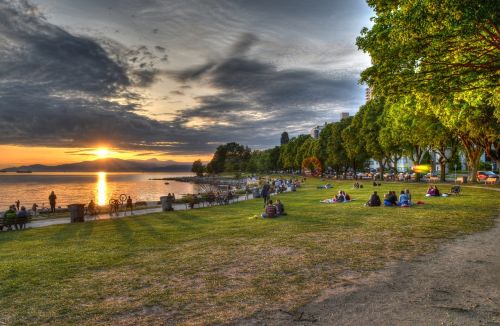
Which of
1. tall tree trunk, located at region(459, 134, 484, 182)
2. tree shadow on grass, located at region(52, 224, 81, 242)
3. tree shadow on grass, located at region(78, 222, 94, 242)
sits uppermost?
tall tree trunk, located at region(459, 134, 484, 182)

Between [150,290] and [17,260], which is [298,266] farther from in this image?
[17,260]

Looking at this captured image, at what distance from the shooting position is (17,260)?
12.5 m

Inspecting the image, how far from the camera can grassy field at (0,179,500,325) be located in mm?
Answer: 7531

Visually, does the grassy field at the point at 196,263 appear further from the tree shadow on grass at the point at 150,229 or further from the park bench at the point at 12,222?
Result: the park bench at the point at 12,222

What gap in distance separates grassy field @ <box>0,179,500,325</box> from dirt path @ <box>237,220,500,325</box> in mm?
527

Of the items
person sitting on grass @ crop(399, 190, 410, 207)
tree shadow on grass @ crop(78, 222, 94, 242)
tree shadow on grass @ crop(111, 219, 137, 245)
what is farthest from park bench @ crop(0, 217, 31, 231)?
person sitting on grass @ crop(399, 190, 410, 207)

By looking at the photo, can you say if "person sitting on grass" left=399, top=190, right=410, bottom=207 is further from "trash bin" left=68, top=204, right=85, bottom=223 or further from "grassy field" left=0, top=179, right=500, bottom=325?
"trash bin" left=68, top=204, right=85, bottom=223

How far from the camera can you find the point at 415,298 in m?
7.65

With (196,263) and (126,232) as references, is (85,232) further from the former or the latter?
(196,263)

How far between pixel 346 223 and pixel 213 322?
41.6 feet

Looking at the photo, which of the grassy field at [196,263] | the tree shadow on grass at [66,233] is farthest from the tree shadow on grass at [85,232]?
the tree shadow on grass at [66,233]

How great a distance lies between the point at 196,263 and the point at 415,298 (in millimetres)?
6237

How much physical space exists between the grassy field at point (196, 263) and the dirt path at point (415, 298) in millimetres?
527

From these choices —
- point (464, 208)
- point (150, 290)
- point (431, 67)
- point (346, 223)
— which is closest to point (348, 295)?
point (150, 290)
